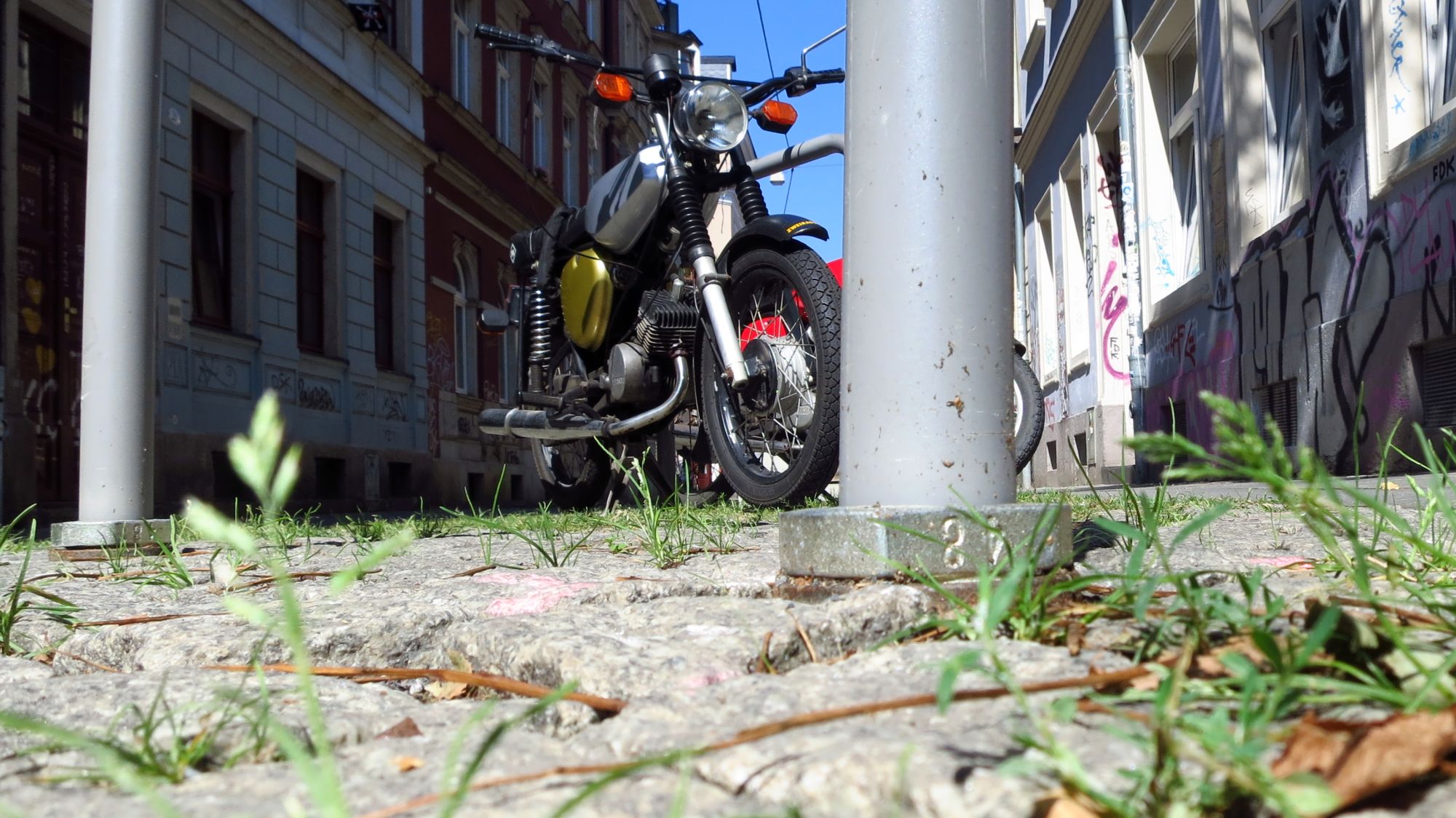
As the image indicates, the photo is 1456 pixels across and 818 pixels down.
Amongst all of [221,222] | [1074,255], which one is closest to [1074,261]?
[1074,255]

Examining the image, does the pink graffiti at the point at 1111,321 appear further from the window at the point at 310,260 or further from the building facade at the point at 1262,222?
the window at the point at 310,260

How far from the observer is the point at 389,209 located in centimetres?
1275

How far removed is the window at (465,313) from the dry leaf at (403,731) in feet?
45.6

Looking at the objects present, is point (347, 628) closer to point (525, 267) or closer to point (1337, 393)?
point (525, 267)

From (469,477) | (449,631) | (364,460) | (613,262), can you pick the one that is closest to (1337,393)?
(613,262)

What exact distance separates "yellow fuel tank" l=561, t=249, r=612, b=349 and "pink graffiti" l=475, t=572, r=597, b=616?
8.76 feet

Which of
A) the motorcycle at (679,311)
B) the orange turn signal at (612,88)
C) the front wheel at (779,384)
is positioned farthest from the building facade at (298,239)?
the front wheel at (779,384)

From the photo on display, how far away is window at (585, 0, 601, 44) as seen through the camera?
2273cm

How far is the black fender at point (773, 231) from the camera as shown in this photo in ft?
12.0

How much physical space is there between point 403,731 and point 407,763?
156 millimetres

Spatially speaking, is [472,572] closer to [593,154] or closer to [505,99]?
[505,99]

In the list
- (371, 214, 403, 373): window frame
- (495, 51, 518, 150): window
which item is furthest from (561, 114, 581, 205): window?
(371, 214, 403, 373): window frame

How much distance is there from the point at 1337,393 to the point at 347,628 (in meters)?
5.46

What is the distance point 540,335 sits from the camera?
538cm
